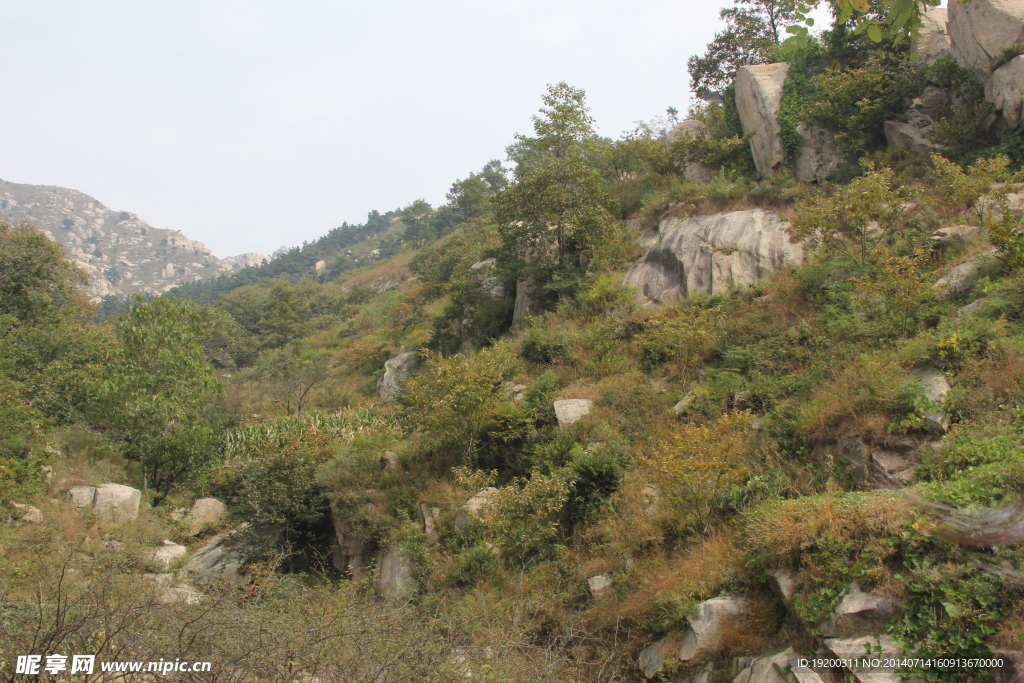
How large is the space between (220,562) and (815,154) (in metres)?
20.0

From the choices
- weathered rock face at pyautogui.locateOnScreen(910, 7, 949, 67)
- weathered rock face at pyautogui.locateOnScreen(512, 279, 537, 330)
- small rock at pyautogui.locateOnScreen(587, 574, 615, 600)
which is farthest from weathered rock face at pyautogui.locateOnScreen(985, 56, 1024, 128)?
small rock at pyautogui.locateOnScreen(587, 574, 615, 600)

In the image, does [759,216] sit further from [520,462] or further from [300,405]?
[300,405]

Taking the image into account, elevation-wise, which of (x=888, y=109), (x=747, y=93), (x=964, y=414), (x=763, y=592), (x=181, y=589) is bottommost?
(x=181, y=589)

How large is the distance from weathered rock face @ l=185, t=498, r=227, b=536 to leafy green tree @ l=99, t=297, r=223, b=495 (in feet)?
5.53

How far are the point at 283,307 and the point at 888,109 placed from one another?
131 feet

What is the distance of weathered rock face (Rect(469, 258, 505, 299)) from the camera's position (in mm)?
19797

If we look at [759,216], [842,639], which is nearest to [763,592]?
[842,639]

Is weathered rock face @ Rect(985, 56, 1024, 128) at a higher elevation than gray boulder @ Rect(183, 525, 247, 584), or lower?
higher

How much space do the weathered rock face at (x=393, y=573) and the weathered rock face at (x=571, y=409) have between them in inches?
155

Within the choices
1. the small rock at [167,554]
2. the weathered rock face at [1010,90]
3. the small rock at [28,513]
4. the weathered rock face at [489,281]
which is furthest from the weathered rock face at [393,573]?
the weathered rock face at [1010,90]

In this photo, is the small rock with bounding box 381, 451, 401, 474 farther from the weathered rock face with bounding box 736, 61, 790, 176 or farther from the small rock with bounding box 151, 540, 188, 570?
the weathered rock face with bounding box 736, 61, 790, 176

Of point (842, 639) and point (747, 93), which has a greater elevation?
point (747, 93)

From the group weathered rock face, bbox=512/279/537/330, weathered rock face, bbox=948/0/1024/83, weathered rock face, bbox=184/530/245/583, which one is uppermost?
weathered rock face, bbox=948/0/1024/83

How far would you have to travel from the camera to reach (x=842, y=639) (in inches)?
187
